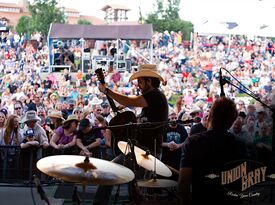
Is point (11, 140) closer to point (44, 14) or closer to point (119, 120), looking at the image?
point (119, 120)

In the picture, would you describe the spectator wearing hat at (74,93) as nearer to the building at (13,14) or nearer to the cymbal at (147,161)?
the cymbal at (147,161)

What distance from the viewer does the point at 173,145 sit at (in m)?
6.33

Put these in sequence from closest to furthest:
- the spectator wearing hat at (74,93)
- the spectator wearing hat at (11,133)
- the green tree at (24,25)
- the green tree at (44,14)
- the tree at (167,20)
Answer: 1. the spectator wearing hat at (11,133)
2. the spectator wearing hat at (74,93)
3. the green tree at (44,14)
4. the green tree at (24,25)
5. the tree at (167,20)

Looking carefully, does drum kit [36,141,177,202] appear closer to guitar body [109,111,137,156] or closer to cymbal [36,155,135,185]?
cymbal [36,155,135,185]

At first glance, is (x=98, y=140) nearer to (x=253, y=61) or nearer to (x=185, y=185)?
(x=185, y=185)

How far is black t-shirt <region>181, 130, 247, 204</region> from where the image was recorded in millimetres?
2723

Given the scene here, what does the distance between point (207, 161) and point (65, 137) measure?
3.98 metres

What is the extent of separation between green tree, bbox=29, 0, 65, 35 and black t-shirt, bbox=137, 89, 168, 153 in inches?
852

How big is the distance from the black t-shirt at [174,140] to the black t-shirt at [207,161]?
365 cm

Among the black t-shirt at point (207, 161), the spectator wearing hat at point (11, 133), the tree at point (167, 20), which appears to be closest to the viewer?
the black t-shirt at point (207, 161)

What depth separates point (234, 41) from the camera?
1009 inches

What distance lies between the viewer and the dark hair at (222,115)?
2.78 meters

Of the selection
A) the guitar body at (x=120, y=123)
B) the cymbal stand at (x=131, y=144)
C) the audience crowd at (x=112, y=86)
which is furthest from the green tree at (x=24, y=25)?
the cymbal stand at (x=131, y=144)

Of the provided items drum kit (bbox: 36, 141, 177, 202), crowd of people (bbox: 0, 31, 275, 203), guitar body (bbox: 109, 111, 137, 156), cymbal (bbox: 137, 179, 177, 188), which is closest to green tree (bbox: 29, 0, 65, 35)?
crowd of people (bbox: 0, 31, 275, 203)
